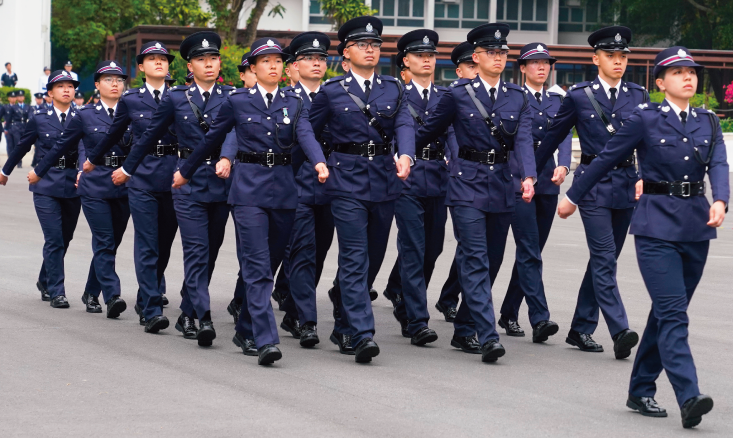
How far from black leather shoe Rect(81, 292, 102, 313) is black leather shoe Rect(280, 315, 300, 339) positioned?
1.87 meters

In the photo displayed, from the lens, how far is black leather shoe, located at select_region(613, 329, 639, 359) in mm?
8367

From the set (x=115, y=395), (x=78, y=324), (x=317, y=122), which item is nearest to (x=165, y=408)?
(x=115, y=395)

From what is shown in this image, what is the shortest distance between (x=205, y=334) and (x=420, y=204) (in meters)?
1.97

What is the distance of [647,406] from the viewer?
676 cm

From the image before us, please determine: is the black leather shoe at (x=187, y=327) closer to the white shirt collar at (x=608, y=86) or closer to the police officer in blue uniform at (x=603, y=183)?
the police officer in blue uniform at (x=603, y=183)

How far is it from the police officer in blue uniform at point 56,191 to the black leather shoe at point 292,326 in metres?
2.29

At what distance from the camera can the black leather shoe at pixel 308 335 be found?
8.73 m

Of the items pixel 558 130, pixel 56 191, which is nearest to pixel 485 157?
pixel 558 130

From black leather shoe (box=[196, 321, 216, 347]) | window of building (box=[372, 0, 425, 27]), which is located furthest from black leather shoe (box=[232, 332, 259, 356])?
window of building (box=[372, 0, 425, 27])

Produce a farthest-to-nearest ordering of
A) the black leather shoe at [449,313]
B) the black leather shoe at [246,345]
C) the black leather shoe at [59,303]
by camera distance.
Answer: the black leather shoe at [59,303] → the black leather shoe at [449,313] → the black leather shoe at [246,345]

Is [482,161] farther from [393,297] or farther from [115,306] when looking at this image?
[115,306]

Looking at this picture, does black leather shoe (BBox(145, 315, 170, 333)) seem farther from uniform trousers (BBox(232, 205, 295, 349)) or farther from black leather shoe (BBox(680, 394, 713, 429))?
black leather shoe (BBox(680, 394, 713, 429))

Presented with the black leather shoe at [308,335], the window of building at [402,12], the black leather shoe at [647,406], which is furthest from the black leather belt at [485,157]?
the window of building at [402,12]

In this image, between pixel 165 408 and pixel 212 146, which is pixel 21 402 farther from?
pixel 212 146
